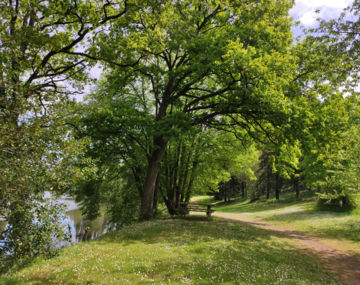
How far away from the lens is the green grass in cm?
720

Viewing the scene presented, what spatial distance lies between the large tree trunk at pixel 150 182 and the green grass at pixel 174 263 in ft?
13.6

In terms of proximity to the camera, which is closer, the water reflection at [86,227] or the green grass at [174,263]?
the green grass at [174,263]

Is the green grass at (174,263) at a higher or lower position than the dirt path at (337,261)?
higher

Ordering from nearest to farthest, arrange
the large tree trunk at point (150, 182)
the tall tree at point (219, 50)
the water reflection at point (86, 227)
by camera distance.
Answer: the tall tree at point (219, 50) → the large tree trunk at point (150, 182) → the water reflection at point (86, 227)

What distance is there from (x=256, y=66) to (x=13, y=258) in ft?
41.9

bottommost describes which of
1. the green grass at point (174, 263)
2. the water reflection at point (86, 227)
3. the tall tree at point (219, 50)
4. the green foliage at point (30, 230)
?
the water reflection at point (86, 227)

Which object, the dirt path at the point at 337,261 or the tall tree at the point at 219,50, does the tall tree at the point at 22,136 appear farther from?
the dirt path at the point at 337,261

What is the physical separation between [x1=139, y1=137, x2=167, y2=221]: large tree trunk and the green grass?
415 cm

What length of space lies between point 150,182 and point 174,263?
8746 millimetres

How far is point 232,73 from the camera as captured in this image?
1356 cm

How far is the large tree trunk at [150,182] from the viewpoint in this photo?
1681cm

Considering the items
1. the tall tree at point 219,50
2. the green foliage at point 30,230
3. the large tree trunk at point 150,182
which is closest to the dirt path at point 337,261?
the tall tree at point 219,50

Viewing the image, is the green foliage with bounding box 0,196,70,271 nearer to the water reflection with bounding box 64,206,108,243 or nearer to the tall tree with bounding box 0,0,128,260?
the tall tree with bounding box 0,0,128,260

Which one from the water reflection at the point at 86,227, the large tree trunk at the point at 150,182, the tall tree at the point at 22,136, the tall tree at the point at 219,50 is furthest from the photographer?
the water reflection at the point at 86,227
